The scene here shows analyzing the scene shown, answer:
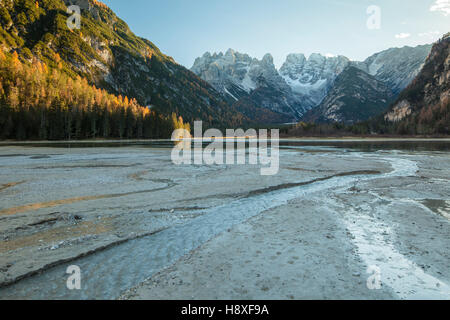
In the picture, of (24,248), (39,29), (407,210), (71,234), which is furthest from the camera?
(39,29)

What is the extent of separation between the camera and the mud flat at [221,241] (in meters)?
5.04

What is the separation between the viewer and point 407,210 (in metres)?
10.9

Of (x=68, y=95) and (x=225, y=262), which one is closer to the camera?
(x=225, y=262)

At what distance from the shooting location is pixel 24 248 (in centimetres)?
666

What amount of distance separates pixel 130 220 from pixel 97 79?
22321 centimetres

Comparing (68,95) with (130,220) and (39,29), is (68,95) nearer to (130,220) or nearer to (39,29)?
(130,220)

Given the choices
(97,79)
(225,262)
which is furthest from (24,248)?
(97,79)

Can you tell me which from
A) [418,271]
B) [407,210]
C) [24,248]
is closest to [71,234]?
[24,248]

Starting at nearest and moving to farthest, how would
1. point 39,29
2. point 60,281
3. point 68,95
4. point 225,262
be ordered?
point 60,281 → point 225,262 → point 68,95 → point 39,29

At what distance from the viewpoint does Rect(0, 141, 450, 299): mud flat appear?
16.5ft

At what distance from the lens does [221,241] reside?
756cm

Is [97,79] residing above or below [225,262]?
above
